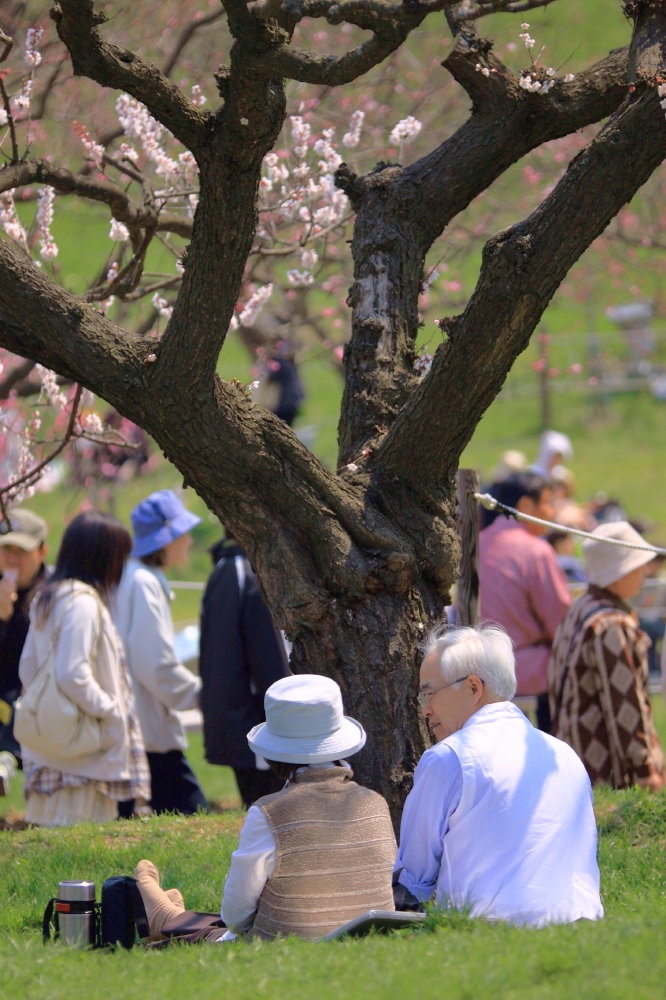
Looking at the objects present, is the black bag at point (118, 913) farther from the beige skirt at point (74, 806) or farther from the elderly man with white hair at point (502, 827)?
the beige skirt at point (74, 806)

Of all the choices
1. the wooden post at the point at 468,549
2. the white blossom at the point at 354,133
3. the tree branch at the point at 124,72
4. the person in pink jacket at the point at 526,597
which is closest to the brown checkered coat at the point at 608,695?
the wooden post at the point at 468,549

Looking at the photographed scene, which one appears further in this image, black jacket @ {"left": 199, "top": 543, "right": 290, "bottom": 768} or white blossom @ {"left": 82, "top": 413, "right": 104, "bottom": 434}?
white blossom @ {"left": 82, "top": 413, "right": 104, "bottom": 434}

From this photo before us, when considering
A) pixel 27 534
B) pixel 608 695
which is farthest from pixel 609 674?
pixel 27 534

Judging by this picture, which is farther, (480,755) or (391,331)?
(391,331)

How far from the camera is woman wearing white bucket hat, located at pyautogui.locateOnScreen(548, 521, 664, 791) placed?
6.03m

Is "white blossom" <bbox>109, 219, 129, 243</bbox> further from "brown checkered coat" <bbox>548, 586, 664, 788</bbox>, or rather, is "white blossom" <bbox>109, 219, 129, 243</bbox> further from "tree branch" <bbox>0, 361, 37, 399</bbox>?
"brown checkered coat" <bbox>548, 586, 664, 788</bbox>

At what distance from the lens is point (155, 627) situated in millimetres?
6512

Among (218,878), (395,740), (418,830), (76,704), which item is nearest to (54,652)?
(76,704)

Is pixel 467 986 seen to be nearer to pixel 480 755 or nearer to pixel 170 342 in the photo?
pixel 480 755

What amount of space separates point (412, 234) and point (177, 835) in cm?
285

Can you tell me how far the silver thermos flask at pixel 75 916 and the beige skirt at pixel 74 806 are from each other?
2.18 m

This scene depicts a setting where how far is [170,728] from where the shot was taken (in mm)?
6586

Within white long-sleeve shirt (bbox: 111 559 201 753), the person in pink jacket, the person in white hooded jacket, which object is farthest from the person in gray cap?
the person in pink jacket

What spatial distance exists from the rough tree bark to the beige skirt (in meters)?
1.92
